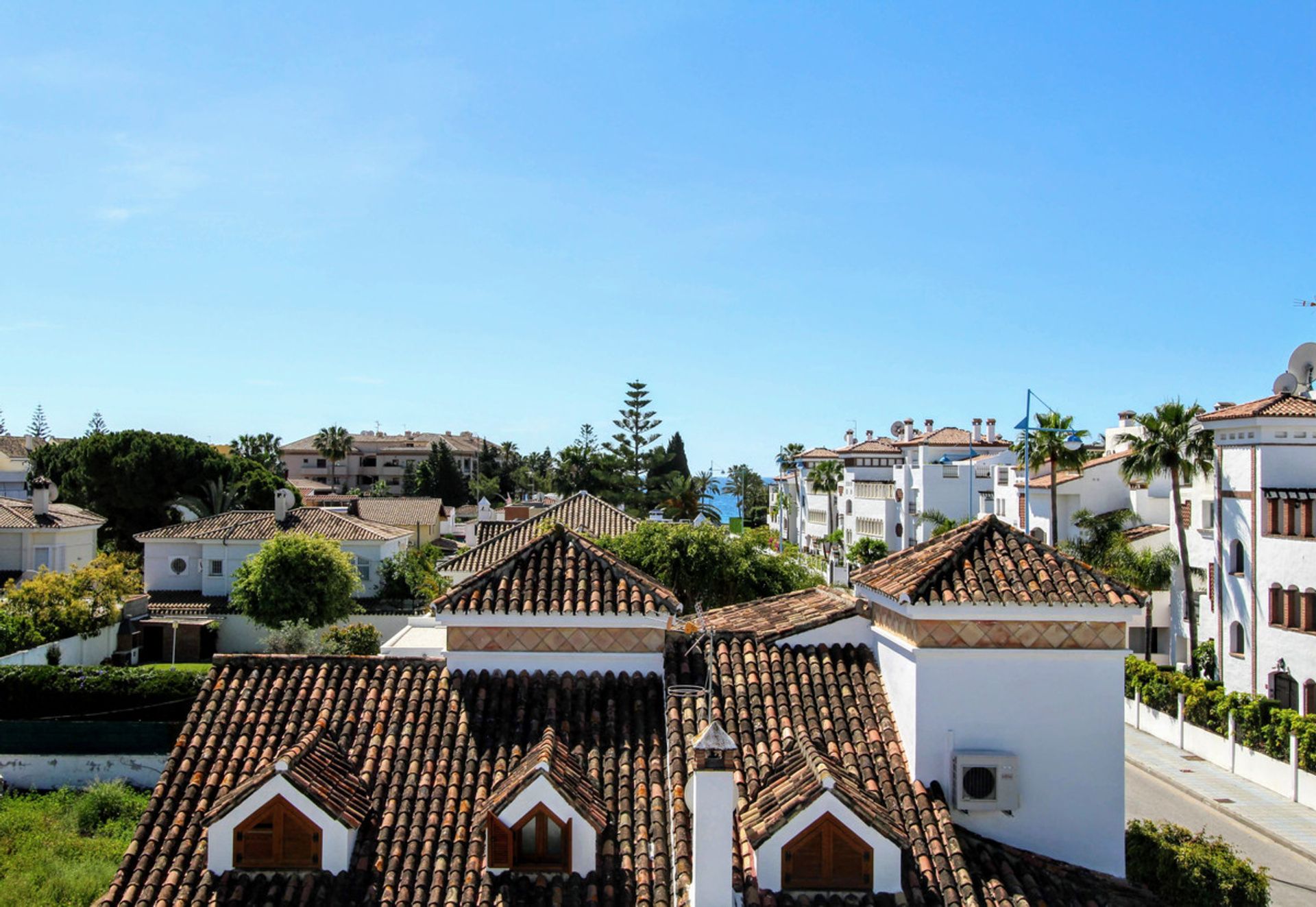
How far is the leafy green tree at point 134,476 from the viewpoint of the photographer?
164 ft

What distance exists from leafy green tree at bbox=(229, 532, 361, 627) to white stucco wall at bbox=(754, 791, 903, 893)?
2715 centimetres

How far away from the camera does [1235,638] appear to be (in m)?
28.3

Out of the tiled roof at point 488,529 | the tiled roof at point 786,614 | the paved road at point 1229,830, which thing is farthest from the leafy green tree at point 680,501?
the tiled roof at point 786,614

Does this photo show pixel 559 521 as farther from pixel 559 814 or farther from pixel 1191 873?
pixel 1191 873

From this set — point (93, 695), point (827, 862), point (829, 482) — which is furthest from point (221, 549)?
point (829, 482)

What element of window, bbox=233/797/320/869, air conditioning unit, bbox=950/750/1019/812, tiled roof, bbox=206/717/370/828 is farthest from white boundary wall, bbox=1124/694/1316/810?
window, bbox=233/797/320/869

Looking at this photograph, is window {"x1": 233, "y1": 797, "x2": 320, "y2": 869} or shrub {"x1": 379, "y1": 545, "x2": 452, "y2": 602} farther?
shrub {"x1": 379, "y1": 545, "x2": 452, "y2": 602}

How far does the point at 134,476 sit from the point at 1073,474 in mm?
44772

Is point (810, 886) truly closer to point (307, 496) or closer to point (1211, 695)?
point (1211, 695)

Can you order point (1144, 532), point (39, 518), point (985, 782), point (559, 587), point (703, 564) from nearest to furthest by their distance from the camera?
point (985, 782)
point (559, 587)
point (703, 564)
point (1144, 532)
point (39, 518)

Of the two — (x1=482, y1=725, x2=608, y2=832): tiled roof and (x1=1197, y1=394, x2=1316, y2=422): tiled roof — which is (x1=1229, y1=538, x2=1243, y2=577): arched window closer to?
(x1=1197, y1=394, x2=1316, y2=422): tiled roof

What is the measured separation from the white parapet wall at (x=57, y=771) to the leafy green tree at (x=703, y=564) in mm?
14938

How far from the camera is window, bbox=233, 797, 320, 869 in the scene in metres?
8.73

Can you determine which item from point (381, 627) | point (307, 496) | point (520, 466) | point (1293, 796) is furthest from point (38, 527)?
point (520, 466)
